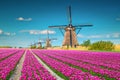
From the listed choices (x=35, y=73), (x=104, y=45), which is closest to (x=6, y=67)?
(x=35, y=73)

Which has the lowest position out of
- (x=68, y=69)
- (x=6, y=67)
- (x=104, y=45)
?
(x=68, y=69)

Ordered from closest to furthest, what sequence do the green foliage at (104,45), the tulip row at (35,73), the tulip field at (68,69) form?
1. the tulip row at (35,73)
2. the tulip field at (68,69)
3. the green foliage at (104,45)

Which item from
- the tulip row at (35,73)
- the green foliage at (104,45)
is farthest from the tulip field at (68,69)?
the green foliage at (104,45)

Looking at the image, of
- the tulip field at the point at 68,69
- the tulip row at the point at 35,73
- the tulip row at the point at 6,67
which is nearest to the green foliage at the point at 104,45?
the tulip field at the point at 68,69

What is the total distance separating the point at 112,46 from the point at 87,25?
674 inches

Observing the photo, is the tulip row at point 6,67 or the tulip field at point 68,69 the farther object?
the tulip row at point 6,67

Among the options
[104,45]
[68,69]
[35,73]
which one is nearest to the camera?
[35,73]

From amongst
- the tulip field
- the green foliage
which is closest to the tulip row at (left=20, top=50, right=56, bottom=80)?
the tulip field

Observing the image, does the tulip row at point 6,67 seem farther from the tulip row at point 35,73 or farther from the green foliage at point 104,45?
the green foliage at point 104,45

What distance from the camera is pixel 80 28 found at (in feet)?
271

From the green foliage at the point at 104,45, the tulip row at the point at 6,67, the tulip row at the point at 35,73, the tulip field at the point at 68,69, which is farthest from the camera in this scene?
the green foliage at the point at 104,45

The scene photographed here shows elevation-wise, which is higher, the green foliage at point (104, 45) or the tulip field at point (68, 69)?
the green foliage at point (104, 45)

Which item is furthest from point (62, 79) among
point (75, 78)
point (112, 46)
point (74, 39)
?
point (74, 39)

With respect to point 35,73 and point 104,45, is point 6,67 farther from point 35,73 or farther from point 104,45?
point 104,45
